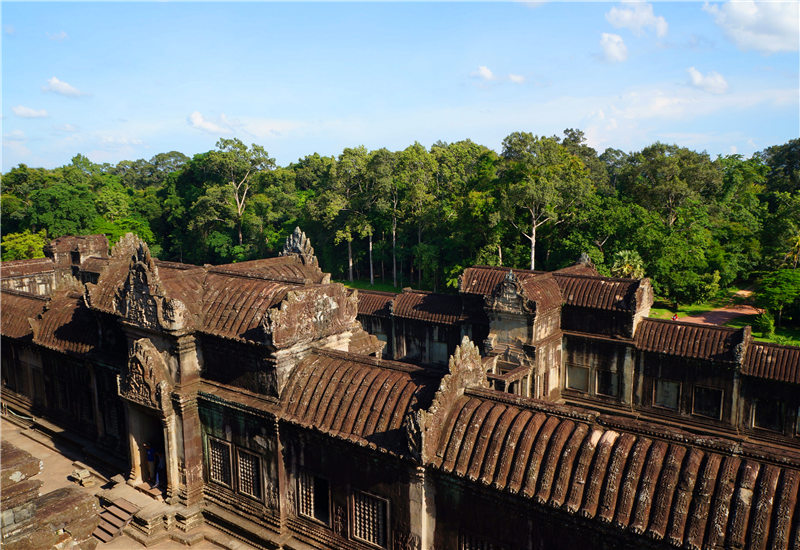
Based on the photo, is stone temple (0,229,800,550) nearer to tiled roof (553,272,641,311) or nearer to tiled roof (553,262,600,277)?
tiled roof (553,272,641,311)

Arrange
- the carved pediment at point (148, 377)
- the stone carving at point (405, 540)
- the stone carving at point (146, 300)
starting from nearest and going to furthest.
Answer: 1. the stone carving at point (405, 540)
2. the stone carving at point (146, 300)
3. the carved pediment at point (148, 377)

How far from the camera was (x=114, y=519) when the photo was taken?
59.6 feet

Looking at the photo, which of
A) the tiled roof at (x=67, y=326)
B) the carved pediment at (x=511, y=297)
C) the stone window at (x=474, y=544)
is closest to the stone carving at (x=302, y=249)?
the carved pediment at (x=511, y=297)

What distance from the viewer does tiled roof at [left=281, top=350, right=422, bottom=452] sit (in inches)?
547

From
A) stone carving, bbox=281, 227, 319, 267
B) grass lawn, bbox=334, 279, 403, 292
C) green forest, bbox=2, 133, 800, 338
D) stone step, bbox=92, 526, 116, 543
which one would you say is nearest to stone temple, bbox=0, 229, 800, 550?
stone carving, bbox=281, 227, 319, 267

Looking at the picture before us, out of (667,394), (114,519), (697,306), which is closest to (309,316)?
(114,519)

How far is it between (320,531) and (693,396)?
604 inches

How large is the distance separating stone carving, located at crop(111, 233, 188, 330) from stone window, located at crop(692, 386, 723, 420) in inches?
748

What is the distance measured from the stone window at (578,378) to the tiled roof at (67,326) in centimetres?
1924

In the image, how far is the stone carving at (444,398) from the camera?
1271cm

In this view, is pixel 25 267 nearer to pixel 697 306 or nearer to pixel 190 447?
pixel 190 447

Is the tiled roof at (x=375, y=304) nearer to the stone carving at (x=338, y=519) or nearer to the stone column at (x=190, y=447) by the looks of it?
the stone column at (x=190, y=447)

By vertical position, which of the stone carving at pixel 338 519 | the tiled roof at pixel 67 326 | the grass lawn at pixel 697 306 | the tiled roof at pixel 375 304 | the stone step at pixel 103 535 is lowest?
the stone step at pixel 103 535

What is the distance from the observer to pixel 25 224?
68.9 m
